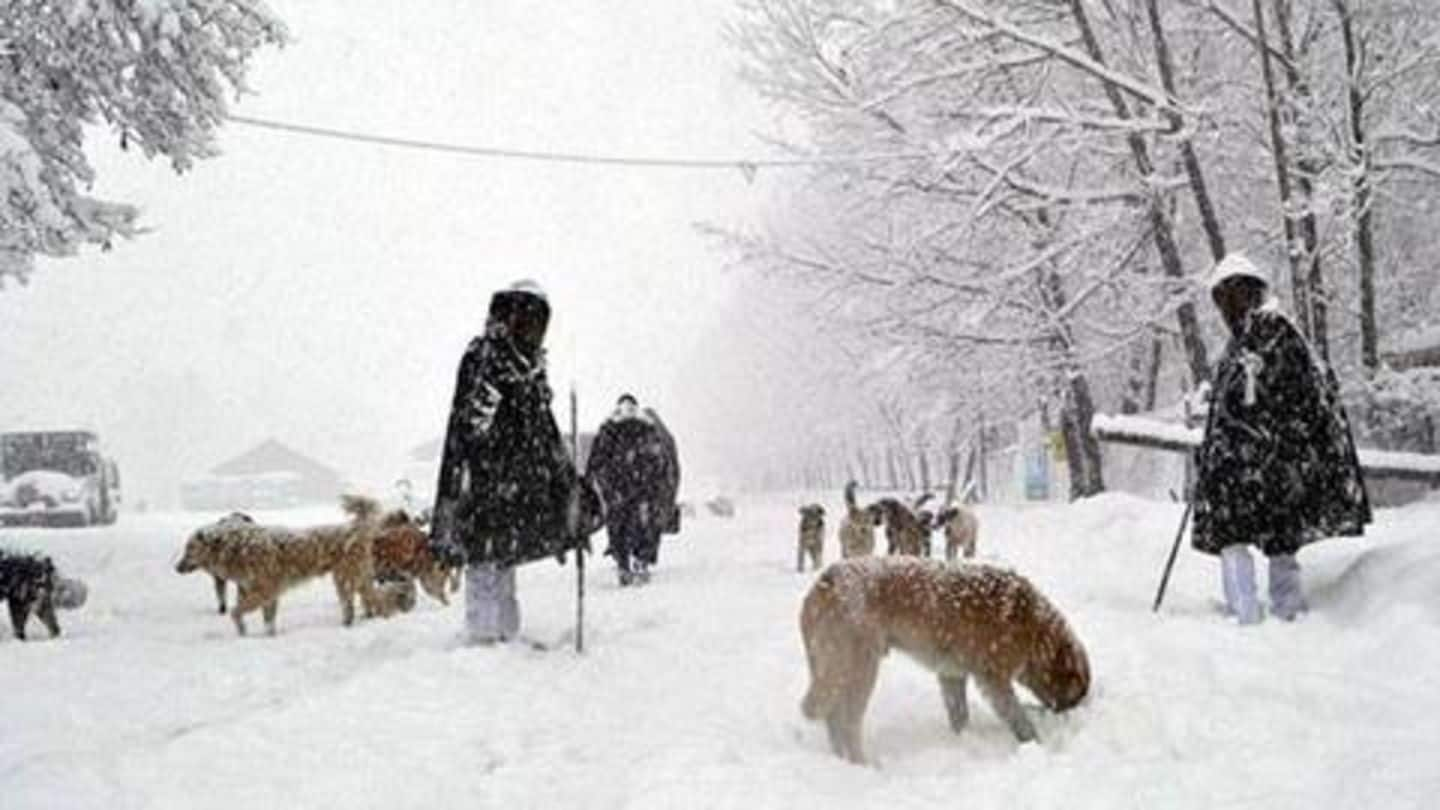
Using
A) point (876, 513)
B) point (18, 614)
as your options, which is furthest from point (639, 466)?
point (18, 614)

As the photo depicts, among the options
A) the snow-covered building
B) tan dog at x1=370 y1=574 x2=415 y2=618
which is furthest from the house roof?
tan dog at x1=370 y1=574 x2=415 y2=618

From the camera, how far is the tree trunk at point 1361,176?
13.1m

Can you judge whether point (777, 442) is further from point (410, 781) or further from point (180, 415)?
point (180, 415)

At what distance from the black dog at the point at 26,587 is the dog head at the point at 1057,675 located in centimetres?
724

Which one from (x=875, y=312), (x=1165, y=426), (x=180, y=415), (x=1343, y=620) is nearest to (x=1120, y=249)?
(x=875, y=312)

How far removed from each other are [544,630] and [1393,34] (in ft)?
38.3

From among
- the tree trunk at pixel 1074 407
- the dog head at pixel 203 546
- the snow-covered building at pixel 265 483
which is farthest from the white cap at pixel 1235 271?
the snow-covered building at pixel 265 483

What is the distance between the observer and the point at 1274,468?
6984 mm

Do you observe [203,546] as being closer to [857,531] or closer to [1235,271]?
[857,531]

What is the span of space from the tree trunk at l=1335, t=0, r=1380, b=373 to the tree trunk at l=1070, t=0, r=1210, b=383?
171cm

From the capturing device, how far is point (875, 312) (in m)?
19.1

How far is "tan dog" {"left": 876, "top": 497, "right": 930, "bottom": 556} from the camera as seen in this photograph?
13125 millimetres

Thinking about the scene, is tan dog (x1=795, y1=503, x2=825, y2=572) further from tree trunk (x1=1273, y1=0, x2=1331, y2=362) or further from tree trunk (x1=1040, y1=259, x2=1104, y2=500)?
tree trunk (x1=1273, y1=0, x2=1331, y2=362)

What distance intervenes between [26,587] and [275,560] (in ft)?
5.62
